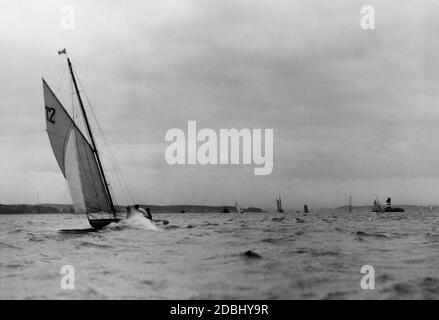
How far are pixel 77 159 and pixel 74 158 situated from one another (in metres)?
0.40

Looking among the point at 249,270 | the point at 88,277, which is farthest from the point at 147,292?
the point at 249,270

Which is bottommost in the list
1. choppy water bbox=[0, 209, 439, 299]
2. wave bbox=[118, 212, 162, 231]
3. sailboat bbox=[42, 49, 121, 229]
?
wave bbox=[118, 212, 162, 231]

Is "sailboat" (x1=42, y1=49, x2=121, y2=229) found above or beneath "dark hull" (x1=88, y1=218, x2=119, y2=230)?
above

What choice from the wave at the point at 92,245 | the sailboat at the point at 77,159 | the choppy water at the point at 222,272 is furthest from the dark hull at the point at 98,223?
the choppy water at the point at 222,272

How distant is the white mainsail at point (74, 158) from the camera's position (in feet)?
104

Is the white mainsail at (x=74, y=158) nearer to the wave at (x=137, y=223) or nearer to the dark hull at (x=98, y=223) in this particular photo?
the dark hull at (x=98, y=223)

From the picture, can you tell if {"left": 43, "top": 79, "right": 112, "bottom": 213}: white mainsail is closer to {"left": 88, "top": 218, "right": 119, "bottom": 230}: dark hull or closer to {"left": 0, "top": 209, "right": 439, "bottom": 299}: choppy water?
{"left": 88, "top": 218, "right": 119, "bottom": 230}: dark hull

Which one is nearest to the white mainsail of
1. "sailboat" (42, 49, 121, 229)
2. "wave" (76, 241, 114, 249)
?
"sailboat" (42, 49, 121, 229)

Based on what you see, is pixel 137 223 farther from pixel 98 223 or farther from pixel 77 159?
pixel 77 159

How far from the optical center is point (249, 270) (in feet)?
47.5

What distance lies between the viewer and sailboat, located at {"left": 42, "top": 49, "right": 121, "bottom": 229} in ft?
104

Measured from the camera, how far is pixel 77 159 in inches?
1312
